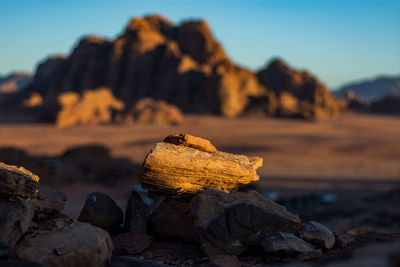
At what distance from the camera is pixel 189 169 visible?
17.5 feet

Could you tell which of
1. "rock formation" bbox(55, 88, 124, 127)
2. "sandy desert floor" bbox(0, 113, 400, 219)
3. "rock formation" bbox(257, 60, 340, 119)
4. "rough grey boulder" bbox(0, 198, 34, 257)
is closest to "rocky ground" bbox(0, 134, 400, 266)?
"rough grey boulder" bbox(0, 198, 34, 257)

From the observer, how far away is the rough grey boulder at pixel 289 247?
457cm

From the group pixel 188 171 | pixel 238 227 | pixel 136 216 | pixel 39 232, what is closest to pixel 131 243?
pixel 136 216

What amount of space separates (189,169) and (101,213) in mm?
1567

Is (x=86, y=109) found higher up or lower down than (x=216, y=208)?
higher up

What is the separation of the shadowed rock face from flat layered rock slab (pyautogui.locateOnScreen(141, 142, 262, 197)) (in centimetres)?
4363

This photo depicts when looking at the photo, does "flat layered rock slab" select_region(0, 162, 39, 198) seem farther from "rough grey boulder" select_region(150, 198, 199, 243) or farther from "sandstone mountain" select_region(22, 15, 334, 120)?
"sandstone mountain" select_region(22, 15, 334, 120)

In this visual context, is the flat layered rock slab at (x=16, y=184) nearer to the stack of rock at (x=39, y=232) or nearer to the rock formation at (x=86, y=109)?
the stack of rock at (x=39, y=232)

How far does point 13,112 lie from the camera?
5766cm

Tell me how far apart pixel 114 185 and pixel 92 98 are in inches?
1301

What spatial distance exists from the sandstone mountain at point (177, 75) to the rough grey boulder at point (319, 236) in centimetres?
4426

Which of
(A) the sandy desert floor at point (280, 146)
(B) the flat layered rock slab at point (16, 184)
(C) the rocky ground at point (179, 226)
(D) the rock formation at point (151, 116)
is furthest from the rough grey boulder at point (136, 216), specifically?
(D) the rock formation at point (151, 116)

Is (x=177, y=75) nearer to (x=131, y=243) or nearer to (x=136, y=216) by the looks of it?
(x=136, y=216)

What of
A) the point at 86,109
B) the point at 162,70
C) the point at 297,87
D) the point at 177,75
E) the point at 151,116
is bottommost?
the point at 151,116
